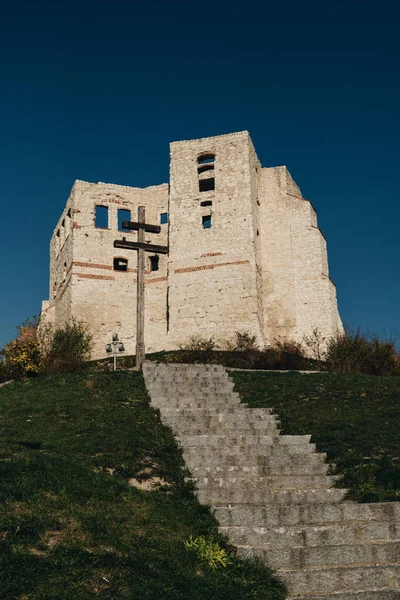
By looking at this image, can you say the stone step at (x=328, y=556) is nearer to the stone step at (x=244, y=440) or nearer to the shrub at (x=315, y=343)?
the stone step at (x=244, y=440)

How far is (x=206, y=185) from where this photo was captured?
110 feet

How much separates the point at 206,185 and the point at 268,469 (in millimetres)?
24511

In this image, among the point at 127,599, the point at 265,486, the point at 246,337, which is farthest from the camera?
the point at 246,337

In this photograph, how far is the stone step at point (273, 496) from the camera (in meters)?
9.70

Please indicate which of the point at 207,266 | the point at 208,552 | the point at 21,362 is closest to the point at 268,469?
the point at 208,552

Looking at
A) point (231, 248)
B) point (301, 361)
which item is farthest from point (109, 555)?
point (231, 248)

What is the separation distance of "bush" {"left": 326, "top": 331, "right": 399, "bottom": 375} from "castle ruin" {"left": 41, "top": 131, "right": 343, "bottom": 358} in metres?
6.07

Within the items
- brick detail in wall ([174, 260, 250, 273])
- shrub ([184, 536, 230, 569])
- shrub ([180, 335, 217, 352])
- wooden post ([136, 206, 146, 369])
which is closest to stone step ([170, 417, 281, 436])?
shrub ([184, 536, 230, 569])

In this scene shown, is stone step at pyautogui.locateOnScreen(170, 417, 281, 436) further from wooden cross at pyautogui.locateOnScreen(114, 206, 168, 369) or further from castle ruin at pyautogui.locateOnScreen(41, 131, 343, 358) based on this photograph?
castle ruin at pyautogui.locateOnScreen(41, 131, 343, 358)

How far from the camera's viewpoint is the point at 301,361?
995 inches

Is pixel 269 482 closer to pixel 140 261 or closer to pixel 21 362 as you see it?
pixel 140 261

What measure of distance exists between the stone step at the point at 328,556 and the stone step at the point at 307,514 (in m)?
0.80

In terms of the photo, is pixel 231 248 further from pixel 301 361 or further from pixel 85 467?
pixel 85 467

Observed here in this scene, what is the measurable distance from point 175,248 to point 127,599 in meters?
25.7
